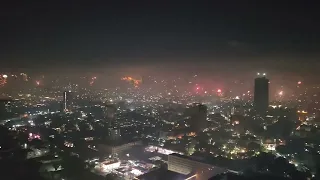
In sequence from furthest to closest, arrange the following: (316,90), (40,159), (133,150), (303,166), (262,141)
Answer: (316,90)
(262,141)
(133,150)
(303,166)
(40,159)

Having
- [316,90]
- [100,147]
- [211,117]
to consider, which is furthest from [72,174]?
[316,90]

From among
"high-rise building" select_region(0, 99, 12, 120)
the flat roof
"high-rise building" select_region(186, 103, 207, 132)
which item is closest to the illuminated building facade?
the flat roof

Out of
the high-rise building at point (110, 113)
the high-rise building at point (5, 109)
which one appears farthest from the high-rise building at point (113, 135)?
the high-rise building at point (5, 109)

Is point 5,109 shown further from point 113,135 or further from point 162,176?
point 162,176

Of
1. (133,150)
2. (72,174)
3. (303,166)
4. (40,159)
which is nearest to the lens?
(72,174)

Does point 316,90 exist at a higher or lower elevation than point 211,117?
higher

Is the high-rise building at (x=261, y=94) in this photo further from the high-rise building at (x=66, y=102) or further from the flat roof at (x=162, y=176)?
the high-rise building at (x=66, y=102)

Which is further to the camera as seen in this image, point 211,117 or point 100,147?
point 211,117

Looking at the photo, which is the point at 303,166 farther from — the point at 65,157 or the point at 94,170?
the point at 65,157

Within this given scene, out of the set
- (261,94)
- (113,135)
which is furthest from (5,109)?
(261,94)
